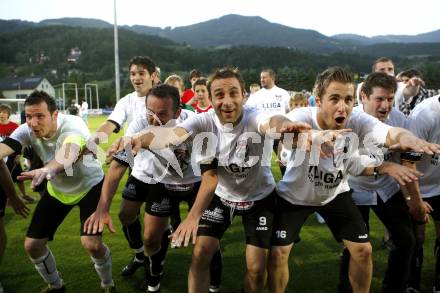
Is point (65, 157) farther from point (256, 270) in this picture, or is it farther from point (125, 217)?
point (256, 270)

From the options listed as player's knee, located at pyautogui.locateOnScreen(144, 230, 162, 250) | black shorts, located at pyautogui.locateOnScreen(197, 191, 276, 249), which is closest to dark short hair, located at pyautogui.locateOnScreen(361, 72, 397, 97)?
black shorts, located at pyautogui.locateOnScreen(197, 191, 276, 249)

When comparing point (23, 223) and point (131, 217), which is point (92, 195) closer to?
point (131, 217)

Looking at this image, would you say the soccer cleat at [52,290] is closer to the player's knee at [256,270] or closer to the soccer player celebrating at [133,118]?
the soccer player celebrating at [133,118]

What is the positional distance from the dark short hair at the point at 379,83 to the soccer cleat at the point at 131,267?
3311 millimetres

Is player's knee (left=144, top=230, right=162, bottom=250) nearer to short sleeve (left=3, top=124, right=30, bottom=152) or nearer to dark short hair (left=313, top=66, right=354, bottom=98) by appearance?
short sleeve (left=3, top=124, right=30, bottom=152)

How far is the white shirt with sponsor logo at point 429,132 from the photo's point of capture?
3916mm

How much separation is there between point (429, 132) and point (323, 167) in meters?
1.25

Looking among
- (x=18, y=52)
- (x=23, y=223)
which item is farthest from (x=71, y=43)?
(x=23, y=223)

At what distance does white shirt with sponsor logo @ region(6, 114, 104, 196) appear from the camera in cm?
421

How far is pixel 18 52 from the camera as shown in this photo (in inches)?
6412

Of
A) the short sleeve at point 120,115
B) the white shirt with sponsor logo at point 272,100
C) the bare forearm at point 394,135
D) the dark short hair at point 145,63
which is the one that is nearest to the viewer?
the bare forearm at point 394,135

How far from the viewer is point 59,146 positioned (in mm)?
4195

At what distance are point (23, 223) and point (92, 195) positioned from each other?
3.68 metres

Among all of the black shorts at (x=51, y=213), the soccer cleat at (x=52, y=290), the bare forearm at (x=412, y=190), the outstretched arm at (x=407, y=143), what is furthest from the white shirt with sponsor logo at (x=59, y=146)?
the bare forearm at (x=412, y=190)
